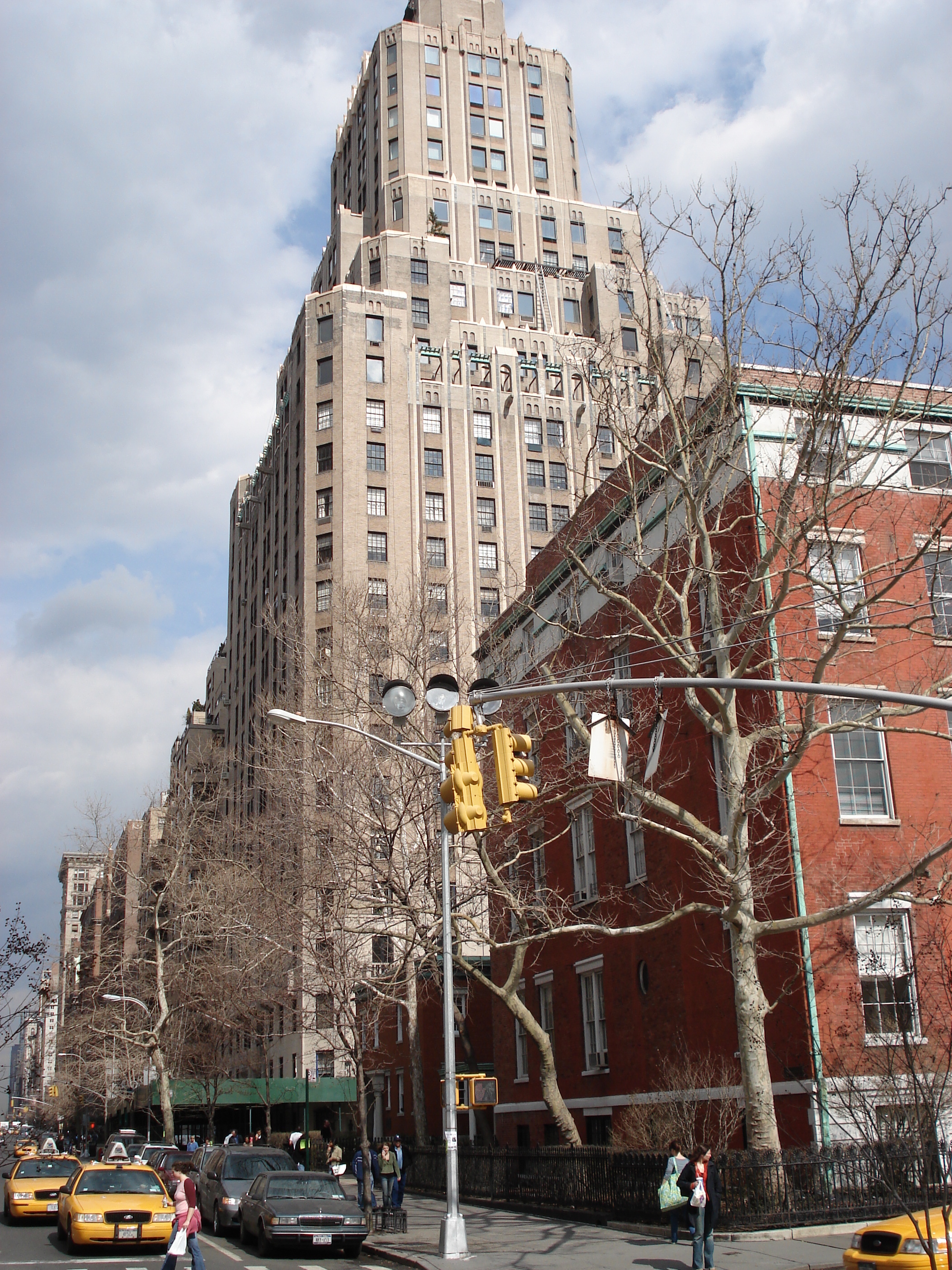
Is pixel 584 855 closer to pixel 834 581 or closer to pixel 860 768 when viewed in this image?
pixel 860 768

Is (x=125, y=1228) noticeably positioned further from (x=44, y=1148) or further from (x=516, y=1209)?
(x=44, y=1148)

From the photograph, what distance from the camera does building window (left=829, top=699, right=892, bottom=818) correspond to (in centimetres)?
2342

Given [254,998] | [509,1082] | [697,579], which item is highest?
[697,579]

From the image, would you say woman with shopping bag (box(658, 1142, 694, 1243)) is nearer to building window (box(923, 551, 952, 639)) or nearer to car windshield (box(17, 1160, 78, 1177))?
building window (box(923, 551, 952, 639))

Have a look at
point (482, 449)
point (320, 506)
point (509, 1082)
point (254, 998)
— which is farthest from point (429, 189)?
point (509, 1082)

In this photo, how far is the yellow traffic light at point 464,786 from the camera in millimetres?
11188

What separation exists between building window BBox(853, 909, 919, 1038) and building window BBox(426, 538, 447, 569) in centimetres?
4641

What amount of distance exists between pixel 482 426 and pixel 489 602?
43.0ft

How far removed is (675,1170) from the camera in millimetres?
16438

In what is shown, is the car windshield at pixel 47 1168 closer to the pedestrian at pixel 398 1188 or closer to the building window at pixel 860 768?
the pedestrian at pixel 398 1188

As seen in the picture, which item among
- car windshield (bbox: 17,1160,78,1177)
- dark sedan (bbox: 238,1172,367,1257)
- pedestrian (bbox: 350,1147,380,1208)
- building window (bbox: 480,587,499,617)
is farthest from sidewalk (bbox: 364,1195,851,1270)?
building window (bbox: 480,587,499,617)

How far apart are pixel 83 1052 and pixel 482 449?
40.9m

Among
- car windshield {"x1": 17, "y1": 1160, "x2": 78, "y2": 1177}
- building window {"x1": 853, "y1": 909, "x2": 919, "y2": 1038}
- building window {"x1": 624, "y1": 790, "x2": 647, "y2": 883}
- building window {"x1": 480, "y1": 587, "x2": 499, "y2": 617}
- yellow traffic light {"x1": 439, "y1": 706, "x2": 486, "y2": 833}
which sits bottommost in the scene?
car windshield {"x1": 17, "y1": 1160, "x2": 78, "y2": 1177}

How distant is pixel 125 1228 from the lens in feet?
62.5
